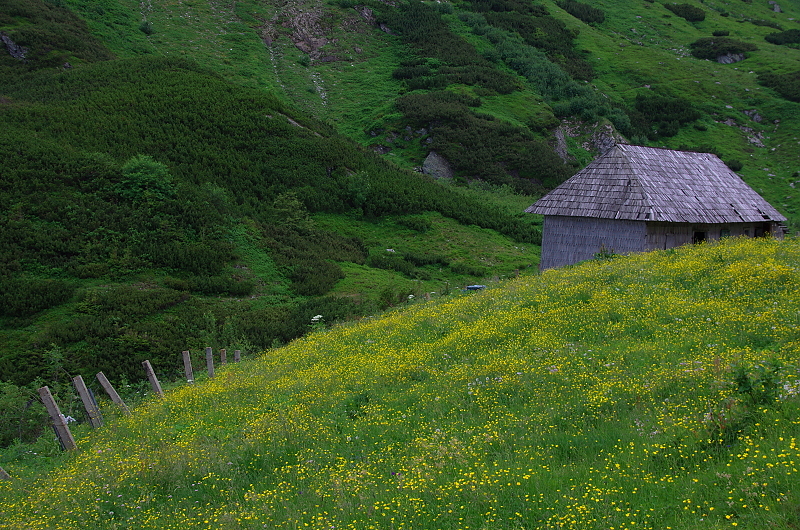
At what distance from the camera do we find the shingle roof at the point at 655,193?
23.5 meters

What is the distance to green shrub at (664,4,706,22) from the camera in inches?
3492

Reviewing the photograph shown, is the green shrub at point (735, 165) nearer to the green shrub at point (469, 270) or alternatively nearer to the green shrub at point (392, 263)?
the green shrub at point (469, 270)

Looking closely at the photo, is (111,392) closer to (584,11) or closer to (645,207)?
(645,207)

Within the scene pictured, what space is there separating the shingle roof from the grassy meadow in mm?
10252

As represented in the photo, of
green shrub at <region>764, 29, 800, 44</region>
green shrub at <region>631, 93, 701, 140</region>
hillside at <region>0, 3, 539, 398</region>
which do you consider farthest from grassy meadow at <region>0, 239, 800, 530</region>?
green shrub at <region>764, 29, 800, 44</region>

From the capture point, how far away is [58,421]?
10180 mm

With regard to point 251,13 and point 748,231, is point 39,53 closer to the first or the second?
point 251,13

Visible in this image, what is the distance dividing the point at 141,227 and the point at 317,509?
73.0 feet

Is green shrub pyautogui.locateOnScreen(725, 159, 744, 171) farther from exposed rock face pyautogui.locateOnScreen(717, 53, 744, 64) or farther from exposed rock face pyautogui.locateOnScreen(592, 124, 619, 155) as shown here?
exposed rock face pyautogui.locateOnScreen(717, 53, 744, 64)

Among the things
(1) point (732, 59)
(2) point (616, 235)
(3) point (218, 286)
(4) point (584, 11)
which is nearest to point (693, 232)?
(2) point (616, 235)

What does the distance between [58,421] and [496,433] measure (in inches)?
306

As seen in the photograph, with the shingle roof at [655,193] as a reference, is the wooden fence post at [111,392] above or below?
below

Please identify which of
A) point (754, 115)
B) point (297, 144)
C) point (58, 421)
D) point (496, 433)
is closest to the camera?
point (496, 433)

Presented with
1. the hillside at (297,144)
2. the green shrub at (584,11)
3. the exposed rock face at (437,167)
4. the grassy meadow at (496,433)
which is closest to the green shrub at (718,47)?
the hillside at (297,144)
